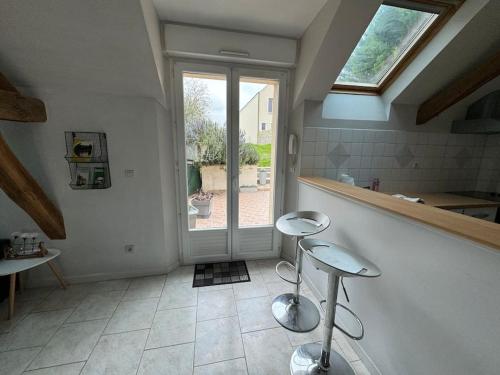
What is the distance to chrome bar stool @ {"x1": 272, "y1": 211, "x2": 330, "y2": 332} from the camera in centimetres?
156

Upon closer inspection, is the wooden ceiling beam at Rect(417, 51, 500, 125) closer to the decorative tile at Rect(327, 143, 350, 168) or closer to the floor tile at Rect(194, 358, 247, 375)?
the decorative tile at Rect(327, 143, 350, 168)

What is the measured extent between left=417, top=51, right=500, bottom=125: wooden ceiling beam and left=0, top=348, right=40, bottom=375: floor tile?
4238mm

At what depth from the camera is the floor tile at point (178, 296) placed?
187cm

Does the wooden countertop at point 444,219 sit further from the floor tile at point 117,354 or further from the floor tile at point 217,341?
the floor tile at point 117,354

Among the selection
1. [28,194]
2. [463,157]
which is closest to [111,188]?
[28,194]

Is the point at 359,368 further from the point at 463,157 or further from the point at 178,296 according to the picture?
the point at 463,157

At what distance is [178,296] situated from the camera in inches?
78.0

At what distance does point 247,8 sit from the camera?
1.69 m

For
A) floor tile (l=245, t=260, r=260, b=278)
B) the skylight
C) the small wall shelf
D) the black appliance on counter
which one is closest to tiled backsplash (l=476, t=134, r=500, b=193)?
the black appliance on counter

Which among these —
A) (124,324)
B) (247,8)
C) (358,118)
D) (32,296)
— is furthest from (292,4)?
(32,296)

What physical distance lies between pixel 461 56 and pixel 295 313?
9.39 ft

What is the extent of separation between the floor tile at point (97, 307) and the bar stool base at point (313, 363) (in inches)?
62.3

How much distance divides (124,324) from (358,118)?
10.2 ft

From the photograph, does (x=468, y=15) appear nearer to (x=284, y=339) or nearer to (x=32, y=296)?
(x=284, y=339)
